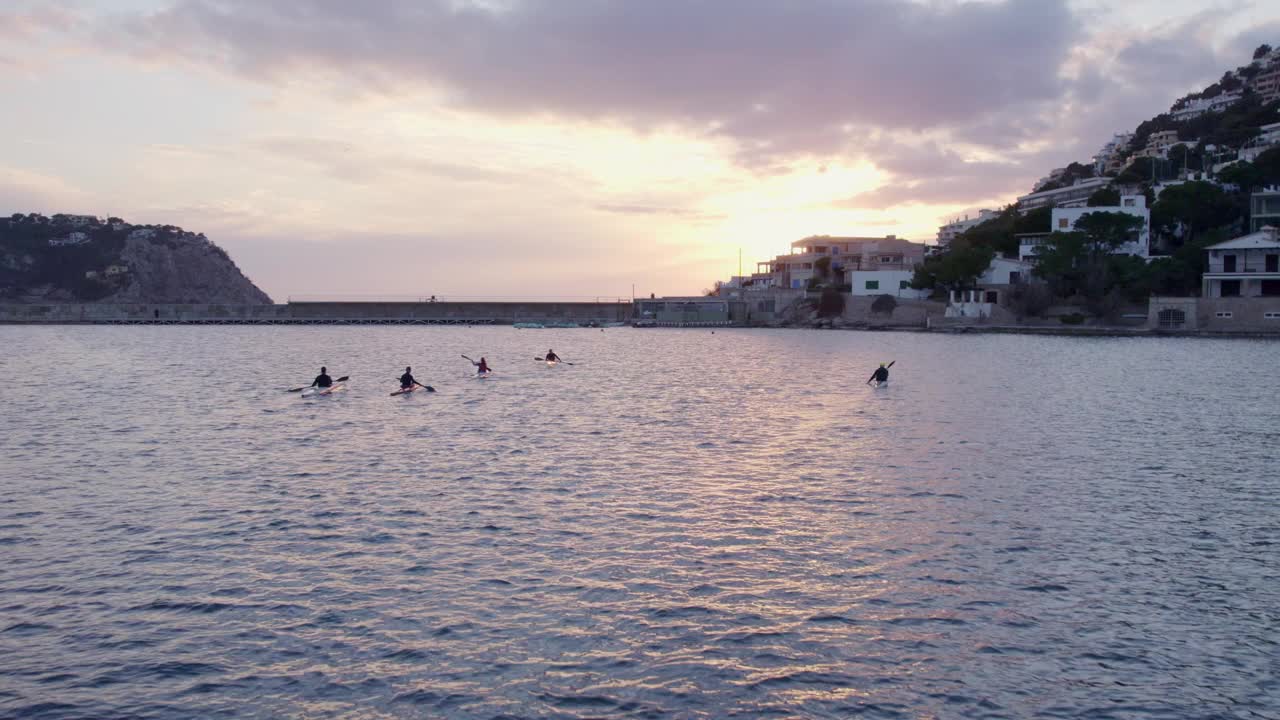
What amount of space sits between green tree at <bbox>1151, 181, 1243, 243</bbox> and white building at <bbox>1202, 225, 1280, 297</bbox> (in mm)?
10429

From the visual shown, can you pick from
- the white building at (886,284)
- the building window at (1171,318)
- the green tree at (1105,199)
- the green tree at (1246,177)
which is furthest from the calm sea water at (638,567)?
the green tree at (1105,199)

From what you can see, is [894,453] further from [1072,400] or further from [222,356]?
[222,356]

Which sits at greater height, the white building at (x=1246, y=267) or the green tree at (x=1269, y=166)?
the green tree at (x=1269, y=166)

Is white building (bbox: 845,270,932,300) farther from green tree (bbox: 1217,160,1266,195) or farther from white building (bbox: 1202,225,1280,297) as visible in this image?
green tree (bbox: 1217,160,1266,195)

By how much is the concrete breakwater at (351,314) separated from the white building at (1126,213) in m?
83.8

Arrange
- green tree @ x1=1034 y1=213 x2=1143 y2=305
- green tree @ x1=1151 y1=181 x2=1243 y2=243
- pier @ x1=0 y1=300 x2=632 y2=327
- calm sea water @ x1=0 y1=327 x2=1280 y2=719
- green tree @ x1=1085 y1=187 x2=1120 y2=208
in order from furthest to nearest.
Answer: pier @ x1=0 y1=300 x2=632 y2=327 < green tree @ x1=1085 y1=187 x2=1120 y2=208 < green tree @ x1=1151 y1=181 x2=1243 y2=243 < green tree @ x1=1034 y1=213 x2=1143 y2=305 < calm sea water @ x1=0 y1=327 x2=1280 y2=719

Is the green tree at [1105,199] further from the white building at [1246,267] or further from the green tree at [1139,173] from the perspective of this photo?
the white building at [1246,267]

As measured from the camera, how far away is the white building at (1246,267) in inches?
3858

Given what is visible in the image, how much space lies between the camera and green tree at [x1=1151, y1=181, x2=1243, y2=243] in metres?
113

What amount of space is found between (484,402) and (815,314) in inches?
4231

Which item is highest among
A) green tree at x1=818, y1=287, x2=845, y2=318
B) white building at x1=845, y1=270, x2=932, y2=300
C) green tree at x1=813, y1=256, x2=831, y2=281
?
green tree at x1=813, y1=256, x2=831, y2=281

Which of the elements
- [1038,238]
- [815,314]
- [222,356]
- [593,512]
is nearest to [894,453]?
[593,512]

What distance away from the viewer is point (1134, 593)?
47.1ft

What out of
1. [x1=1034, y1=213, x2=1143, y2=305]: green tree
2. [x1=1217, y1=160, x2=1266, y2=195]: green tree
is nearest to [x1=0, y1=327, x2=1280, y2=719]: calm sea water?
[x1=1034, y1=213, x2=1143, y2=305]: green tree
